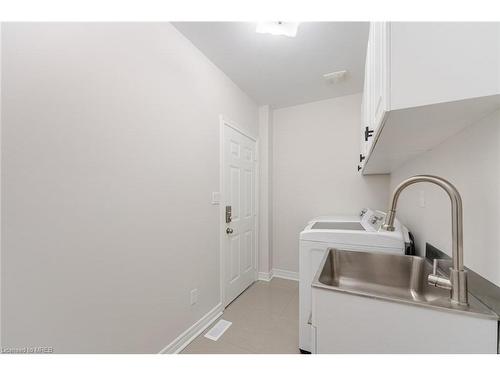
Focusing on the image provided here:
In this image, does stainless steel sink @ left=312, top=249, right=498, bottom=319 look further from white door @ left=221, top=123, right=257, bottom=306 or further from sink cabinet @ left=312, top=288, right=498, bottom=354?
white door @ left=221, top=123, right=257, bottom=306

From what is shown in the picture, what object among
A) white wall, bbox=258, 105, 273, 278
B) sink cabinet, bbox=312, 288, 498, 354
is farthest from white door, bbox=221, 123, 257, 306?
sink cabinet, bbox=312, 288, 498, 354

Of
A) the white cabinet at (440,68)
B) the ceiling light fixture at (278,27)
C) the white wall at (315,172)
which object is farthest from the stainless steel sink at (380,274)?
the white wall at (315,172)

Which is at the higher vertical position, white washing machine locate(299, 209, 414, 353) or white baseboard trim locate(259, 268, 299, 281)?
white washing machine locate(299, 209, 414, 353)

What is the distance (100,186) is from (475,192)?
1706mm

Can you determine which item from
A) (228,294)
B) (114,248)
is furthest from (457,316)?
(228,294)

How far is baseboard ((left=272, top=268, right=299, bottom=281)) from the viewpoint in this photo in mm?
2961

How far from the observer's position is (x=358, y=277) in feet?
4.10

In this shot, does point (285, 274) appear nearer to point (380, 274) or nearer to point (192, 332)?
point (192, 332)

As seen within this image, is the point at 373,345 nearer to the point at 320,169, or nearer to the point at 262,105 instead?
the point at 320,169

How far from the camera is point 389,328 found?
2.34 ft

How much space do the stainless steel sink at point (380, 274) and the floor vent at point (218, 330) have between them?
1.17 metres

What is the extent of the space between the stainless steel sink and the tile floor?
0.82 metres

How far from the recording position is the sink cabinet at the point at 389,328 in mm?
635
